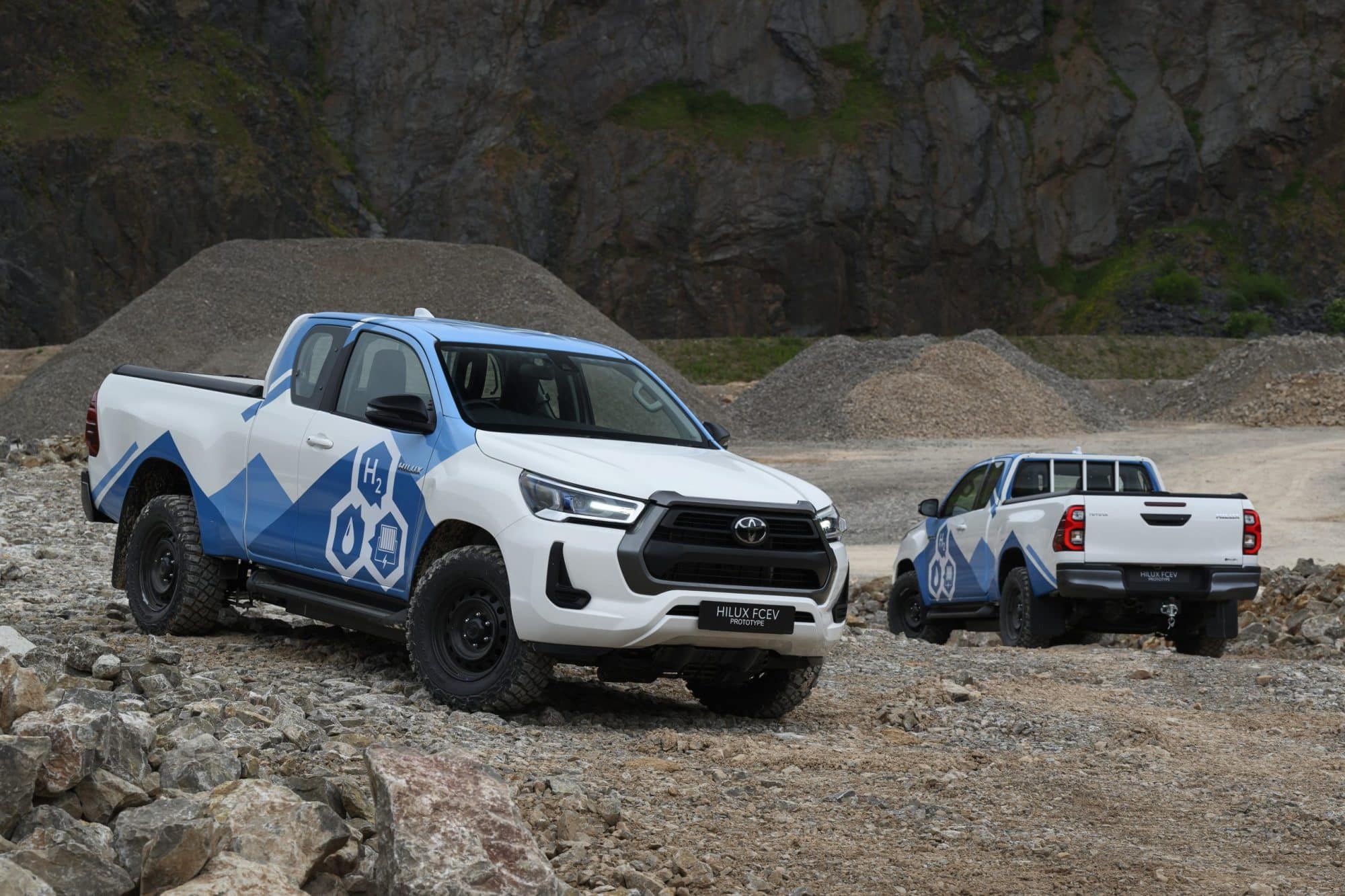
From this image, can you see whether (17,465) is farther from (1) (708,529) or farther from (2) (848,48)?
(2) (848,48)

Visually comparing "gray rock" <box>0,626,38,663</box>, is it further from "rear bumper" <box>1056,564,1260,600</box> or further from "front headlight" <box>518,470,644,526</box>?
"rear bumper" <box>1056,564,1260,600</box>

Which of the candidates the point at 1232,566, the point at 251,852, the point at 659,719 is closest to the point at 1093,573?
the point at 1232,566

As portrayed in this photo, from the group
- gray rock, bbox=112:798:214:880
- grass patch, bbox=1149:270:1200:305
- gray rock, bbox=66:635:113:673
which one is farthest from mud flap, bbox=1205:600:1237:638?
grass patch, bbox=1149:270:1200:305

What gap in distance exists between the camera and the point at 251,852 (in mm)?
4691

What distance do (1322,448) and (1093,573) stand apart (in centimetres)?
2863

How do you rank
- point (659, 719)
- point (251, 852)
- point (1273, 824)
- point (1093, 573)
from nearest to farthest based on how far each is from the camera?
→ point (251, 852)
point (1273, 824)
point (659, 719)
point (1093, 573)

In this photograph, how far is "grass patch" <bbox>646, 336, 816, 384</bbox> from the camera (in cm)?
8450

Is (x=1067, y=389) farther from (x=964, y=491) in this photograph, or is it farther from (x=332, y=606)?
(x=332, y=606)

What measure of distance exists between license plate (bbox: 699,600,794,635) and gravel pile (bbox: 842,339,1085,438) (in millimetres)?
37505

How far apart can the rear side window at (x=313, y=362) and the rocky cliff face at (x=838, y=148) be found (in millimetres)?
96438

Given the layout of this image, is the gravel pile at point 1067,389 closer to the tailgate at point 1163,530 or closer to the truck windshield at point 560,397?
the tailgate at point 1163,530

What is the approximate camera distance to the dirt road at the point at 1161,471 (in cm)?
2678

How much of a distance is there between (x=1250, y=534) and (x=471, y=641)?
26.4ft

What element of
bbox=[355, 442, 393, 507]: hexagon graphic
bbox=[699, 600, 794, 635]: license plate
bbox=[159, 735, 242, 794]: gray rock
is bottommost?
bbox=[159, 735, 242, 794]: gray rock
